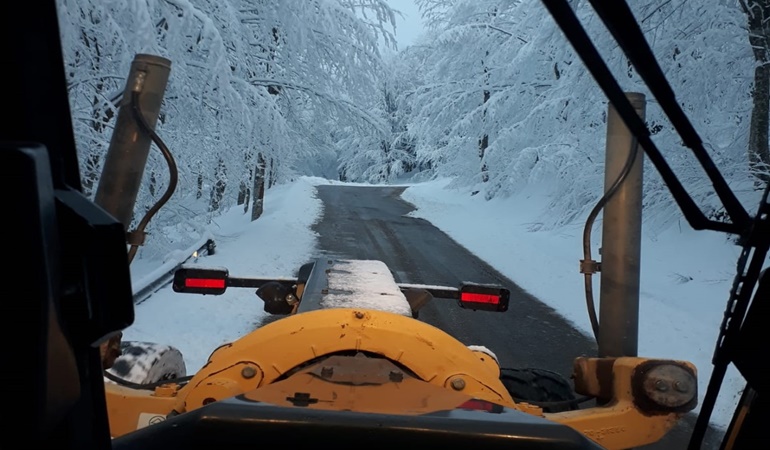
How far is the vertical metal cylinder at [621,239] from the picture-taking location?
207 cm

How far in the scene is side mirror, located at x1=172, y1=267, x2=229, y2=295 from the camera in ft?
10.9

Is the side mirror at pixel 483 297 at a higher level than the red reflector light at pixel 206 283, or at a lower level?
higher

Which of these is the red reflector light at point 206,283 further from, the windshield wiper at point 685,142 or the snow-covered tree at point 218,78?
the snow-covered tree at point 218,78

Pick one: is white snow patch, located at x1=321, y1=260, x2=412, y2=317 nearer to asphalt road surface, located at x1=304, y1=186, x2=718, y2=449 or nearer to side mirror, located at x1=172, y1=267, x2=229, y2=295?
side mirror, located at x1=172, y1=267, x2=229, y2=295

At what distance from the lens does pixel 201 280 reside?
3355mm

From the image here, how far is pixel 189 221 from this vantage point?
38.5ft

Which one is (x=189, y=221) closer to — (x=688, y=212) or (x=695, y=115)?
(x=695, y=115)

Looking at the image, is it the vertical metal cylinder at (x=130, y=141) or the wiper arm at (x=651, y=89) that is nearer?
the wiper arm at (x=651, y=89)

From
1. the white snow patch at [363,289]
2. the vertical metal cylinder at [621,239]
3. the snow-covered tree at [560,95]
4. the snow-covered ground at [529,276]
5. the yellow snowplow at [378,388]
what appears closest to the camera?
the yellow snowplow at [378,388]

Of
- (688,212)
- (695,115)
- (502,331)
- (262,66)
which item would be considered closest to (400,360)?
(688,212)

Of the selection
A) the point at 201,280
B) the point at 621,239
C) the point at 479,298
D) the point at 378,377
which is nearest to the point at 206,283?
the point at 201,280

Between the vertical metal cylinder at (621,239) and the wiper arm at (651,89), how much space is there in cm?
96

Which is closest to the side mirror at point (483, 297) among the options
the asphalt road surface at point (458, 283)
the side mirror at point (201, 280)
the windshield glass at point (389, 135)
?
the windshield glass at point (389, 135)

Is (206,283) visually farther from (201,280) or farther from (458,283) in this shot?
(458,283)
